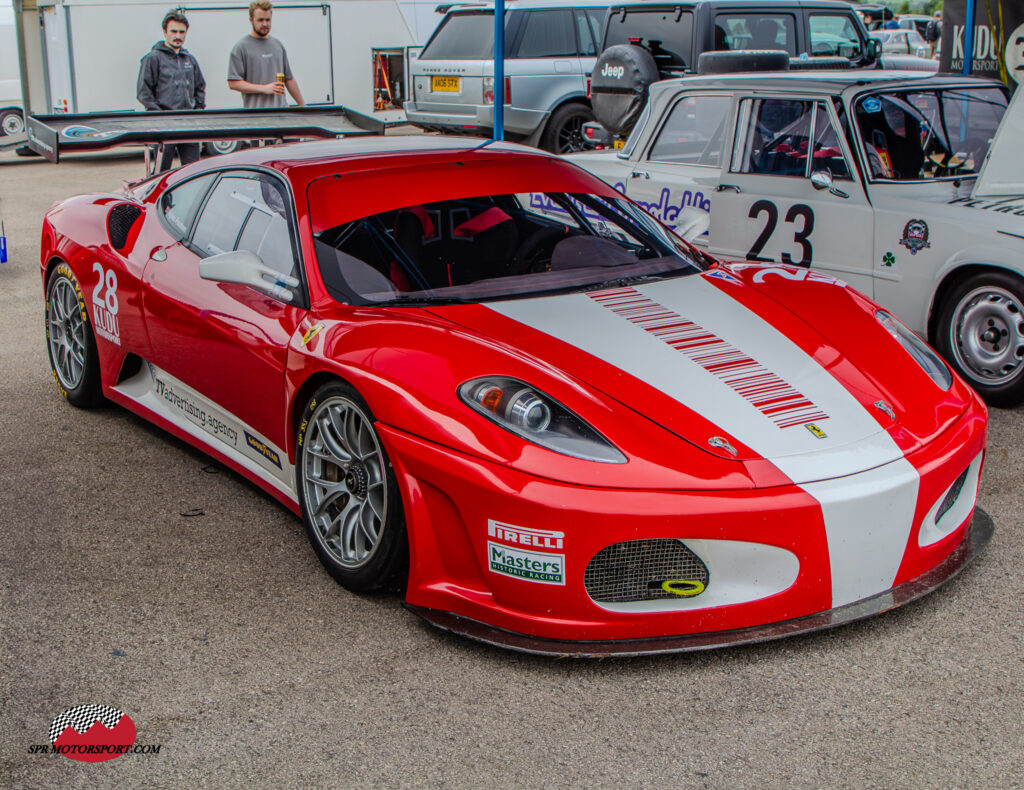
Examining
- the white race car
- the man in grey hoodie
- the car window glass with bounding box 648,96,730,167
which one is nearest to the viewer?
the white race car

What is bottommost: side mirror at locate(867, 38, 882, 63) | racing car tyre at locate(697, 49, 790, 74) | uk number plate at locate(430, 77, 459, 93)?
uk number plate at locate(430, 77, 459, 93)

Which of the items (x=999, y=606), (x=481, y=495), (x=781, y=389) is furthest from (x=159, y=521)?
(x=999, y=606)

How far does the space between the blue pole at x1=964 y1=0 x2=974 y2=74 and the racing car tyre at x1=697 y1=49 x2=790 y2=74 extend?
154 cm

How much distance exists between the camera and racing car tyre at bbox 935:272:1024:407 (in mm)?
5016

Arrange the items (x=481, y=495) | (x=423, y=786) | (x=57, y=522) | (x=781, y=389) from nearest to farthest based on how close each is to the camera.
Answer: (x=423, y=786) → (x=481, y=495) → (x=781, y=389) → (x=57, y=522)

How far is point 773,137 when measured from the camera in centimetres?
606

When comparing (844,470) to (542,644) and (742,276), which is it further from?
(742,276)

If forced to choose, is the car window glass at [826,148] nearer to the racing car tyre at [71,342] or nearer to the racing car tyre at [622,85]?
the racing car tyre at [622,85]

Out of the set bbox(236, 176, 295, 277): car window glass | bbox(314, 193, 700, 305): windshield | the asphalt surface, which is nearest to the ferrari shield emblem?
the asphalt surface

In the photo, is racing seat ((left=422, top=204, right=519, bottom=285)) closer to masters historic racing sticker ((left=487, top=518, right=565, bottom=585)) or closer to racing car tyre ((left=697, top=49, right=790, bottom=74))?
masters historic racing sticker ((left=487, top=518, right=565, bottom=585))

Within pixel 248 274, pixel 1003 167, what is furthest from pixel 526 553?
pixel 1003 167

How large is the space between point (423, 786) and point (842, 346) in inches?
74.3

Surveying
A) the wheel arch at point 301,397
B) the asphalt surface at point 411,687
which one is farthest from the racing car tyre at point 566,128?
the wheel arch at point 301,397

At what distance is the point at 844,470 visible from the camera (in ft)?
9.53
